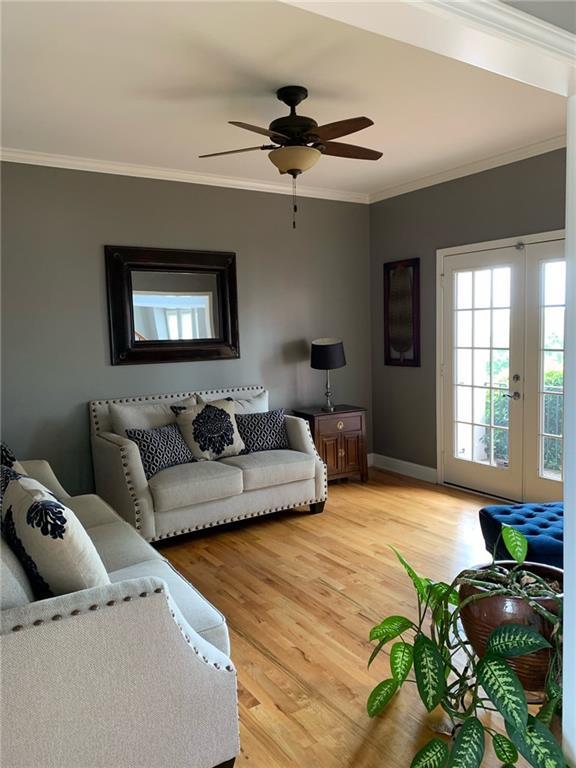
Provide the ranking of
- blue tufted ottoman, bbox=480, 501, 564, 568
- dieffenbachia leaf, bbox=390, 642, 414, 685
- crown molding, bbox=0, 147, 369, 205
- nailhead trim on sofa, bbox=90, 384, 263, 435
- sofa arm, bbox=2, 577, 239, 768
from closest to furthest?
1. sofa arm, bbox=2, 577, 239, 768
2. dieffenbachia leaf, bbox=390, 642, 414, 685
3. blue tufted ottoman, bbox=480, 501, 564, 568
4. crown molding, bbox=0, 147, 369, 205
5. nailhead trim on sofa, bbox=90, 384, 263, 435

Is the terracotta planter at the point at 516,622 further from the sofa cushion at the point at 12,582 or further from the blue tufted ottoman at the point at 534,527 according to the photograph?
the sofa cushion at the point at 12,582

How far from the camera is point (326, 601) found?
304cm

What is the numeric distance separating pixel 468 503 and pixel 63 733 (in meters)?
3.73

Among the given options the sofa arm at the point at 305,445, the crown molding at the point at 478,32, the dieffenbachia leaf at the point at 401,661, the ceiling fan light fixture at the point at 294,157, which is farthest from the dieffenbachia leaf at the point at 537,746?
the sofa arm at the point at 305,445

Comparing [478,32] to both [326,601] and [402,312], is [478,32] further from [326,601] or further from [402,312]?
[402,312]

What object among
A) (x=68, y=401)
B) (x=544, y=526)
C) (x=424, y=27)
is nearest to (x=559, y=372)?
(x=544, y=526)

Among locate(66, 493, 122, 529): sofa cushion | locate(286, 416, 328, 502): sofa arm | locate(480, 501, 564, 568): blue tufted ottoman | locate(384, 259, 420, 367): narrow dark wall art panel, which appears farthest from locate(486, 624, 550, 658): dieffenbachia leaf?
locate(384, 259, 420, 367): narrow dark wall art panel

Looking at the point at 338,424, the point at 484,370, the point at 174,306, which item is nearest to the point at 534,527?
the point at 484,370

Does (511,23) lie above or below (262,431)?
above

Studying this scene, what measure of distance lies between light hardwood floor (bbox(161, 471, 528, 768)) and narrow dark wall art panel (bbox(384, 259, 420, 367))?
1.24 metres

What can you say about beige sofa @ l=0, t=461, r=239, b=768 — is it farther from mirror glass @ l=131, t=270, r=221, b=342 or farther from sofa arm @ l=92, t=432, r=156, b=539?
mirror glass @ l=131, t=270, r=221, b=342

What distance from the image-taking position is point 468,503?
4645 millimetres

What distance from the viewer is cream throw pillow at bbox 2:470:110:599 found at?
1.67 metres

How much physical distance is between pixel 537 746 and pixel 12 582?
1.47 metres
